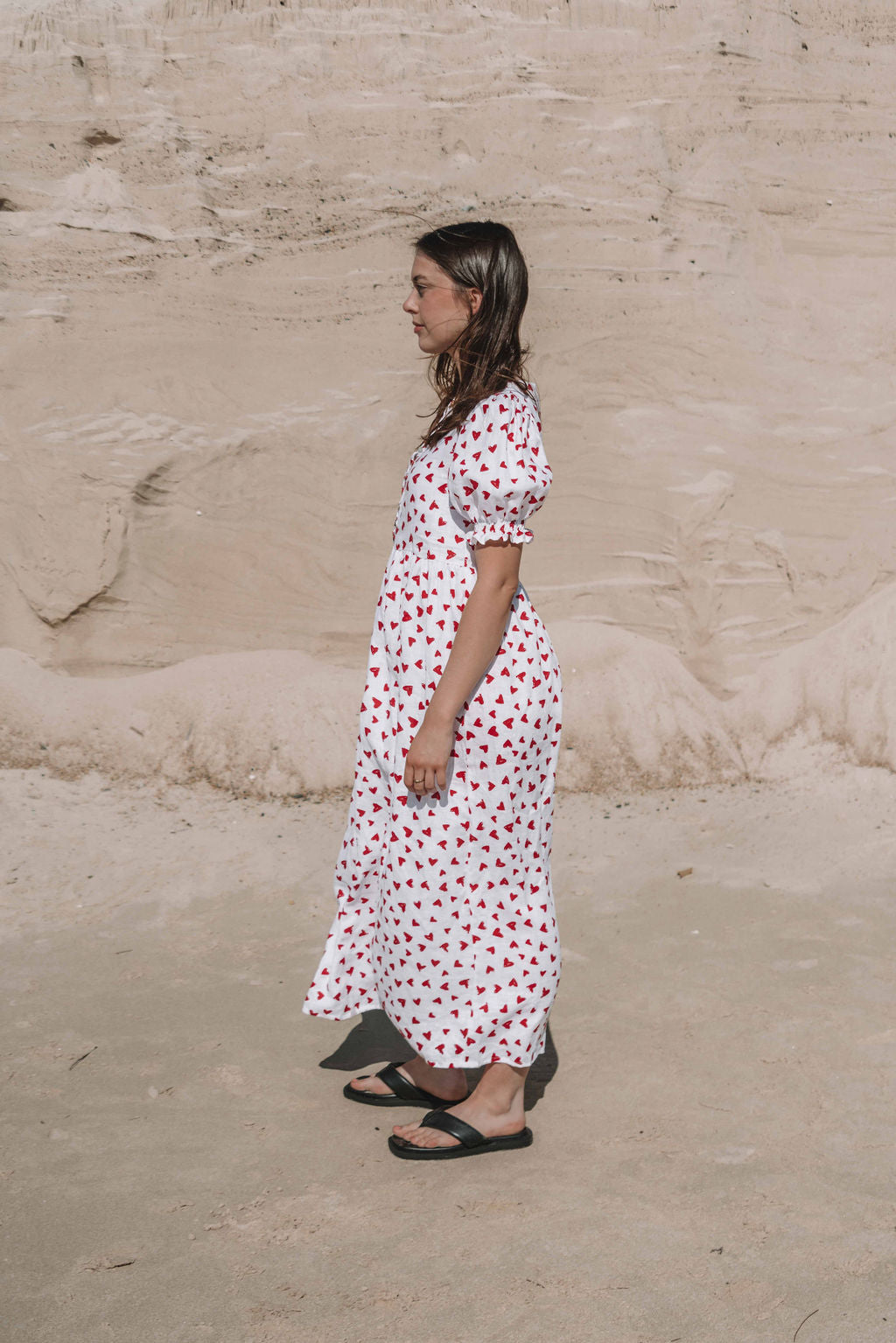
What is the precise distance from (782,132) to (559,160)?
0.94m

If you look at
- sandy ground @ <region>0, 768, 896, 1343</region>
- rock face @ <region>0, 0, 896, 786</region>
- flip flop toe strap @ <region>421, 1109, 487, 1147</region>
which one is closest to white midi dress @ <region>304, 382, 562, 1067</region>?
flip flop toe strap @ <region>421, 1109, 487, 1147</region>

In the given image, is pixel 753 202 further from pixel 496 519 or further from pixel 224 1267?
pixel 224 1267

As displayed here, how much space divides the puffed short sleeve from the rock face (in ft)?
8.27

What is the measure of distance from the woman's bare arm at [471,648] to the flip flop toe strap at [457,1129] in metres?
0.68

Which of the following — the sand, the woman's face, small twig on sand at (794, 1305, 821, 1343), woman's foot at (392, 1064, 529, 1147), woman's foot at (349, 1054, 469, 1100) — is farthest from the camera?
the sand

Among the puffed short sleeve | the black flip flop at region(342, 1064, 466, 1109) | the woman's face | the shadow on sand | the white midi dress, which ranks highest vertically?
the woman's face

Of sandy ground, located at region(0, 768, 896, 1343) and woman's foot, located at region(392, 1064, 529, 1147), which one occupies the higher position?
woman's foot, located at region(392, 1064, 529, 1147)

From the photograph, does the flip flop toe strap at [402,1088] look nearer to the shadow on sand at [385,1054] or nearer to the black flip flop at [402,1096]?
the black flip flop at [402,1096]

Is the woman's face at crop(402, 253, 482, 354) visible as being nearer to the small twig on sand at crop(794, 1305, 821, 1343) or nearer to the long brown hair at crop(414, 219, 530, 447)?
the long brown hair at crop(414, 219, 530, 447)

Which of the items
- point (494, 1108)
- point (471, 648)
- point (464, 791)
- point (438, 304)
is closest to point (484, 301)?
point (438, 304)

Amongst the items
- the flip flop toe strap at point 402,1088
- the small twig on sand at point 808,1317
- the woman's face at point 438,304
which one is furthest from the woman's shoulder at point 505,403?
the small twig on sand at point 808,1317

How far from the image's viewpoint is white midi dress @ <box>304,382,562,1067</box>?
2.24 metres

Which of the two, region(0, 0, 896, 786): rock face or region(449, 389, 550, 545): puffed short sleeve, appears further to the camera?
region(0, 0, 896, 786): rock face

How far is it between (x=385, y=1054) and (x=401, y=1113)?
11.6 inches
